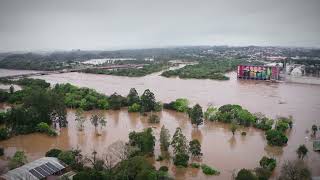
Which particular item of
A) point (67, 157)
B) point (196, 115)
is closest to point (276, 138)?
point (196, 115)

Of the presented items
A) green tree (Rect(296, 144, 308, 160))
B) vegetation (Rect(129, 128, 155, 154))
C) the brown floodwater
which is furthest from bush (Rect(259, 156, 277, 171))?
vegetation (Rect(129, 128, 155, 154))

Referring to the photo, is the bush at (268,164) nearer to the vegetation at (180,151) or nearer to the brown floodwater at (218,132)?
the brown floodwater at (218,132)

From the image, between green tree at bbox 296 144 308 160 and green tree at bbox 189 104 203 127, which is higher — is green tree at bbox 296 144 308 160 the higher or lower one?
the lower one

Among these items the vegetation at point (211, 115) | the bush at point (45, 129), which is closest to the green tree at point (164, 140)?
the vegetation at point (211, 115)

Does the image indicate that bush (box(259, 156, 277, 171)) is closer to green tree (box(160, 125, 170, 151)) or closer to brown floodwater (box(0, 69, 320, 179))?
brown floodwater (box(0, 69, 320, 179))

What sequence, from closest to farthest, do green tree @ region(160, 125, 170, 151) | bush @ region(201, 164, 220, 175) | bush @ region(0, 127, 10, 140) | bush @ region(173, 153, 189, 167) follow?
bush @ region(201, 164, 220, 175)
bush @ region(173, 153, 189, 167)
green tree @ region(160, 125, 170, 151)
bush @ region(0, 127, 10, 140)

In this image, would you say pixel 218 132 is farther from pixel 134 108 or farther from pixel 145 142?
pixel 134 108

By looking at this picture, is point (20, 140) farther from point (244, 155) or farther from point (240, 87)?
point (240, 87)
